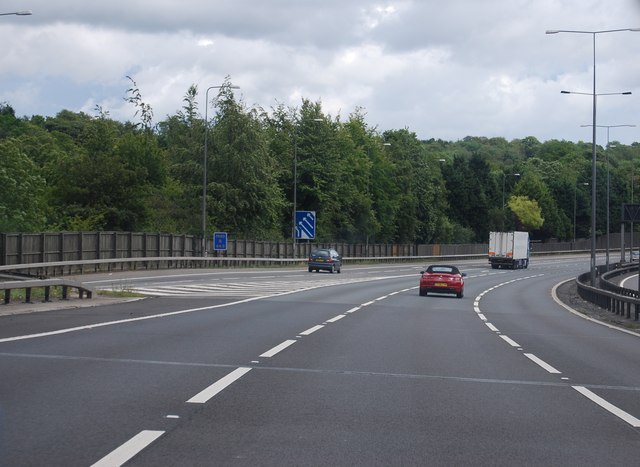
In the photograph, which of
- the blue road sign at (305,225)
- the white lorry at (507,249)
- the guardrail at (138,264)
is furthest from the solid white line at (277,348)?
the white lorry at (507,249)

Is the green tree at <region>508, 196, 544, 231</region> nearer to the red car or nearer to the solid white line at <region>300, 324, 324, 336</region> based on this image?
the red car

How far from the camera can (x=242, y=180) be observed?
247ft

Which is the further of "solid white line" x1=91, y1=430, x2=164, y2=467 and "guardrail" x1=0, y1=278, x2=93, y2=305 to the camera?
"guardrail" x1=0, y1=278, x2=93, y2=305

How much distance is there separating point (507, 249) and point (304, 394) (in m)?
75.8

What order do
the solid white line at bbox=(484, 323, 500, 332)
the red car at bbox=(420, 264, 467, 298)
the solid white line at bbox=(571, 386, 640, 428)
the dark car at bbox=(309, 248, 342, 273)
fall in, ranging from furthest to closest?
1. the dark car at bbox=(309, 248, 342, 273)
2. the red car at bbox=(420, 264, 467, 298)
3. the solid white line at bbox=(484, 323, 500, 332)
4. the solid white line at bbox=(571, 386, 640, 428)

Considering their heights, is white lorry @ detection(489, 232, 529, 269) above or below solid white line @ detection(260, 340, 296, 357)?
above

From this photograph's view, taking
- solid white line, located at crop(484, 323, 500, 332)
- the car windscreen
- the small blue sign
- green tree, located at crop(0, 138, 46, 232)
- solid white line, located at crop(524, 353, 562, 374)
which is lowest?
solid white line, located at crop(484, 323, 500, 332)

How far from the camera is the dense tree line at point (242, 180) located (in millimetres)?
71500

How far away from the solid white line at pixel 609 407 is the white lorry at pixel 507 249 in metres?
73.8

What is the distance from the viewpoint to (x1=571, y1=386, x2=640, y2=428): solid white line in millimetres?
8584

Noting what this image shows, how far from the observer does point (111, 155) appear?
7756cm

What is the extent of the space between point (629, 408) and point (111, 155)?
2831 inches

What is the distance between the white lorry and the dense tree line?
1021cm

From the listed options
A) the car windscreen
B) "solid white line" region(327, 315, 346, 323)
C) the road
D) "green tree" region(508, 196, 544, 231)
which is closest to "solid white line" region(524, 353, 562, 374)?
the road
